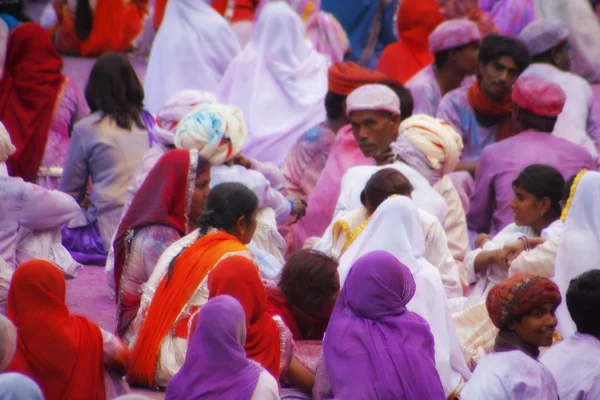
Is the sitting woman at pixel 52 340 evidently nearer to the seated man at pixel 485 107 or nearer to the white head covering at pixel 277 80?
the seated man at pixel 485 107

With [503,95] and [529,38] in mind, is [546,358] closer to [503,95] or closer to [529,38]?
[503,95]

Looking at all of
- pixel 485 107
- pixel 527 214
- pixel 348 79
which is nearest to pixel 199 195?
pixel 527 214

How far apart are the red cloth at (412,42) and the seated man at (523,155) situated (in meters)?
2.52

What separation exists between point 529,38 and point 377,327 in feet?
14.8

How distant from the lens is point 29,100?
345 inches

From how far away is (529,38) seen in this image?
9445 millimetres

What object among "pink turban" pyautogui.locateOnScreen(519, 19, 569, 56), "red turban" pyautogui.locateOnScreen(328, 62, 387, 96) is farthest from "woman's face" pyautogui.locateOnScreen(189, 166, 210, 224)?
"pink turban" pyautogui.locateOnScreen(519, 19, 569, 56)

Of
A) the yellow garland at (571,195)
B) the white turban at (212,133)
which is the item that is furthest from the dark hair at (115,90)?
the yellow garland at (571,195)

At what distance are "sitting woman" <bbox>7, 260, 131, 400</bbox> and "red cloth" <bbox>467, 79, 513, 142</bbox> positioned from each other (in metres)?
4.02

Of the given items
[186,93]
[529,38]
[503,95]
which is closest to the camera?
[186,93]

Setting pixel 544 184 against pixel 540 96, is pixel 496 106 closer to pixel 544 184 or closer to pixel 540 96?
pixel 540 96

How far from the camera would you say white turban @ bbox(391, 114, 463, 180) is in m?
7.44

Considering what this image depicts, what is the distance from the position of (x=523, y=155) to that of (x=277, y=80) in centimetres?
276

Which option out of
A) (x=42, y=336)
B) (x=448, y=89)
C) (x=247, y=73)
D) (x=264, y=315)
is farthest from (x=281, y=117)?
(x=42, y=336)
